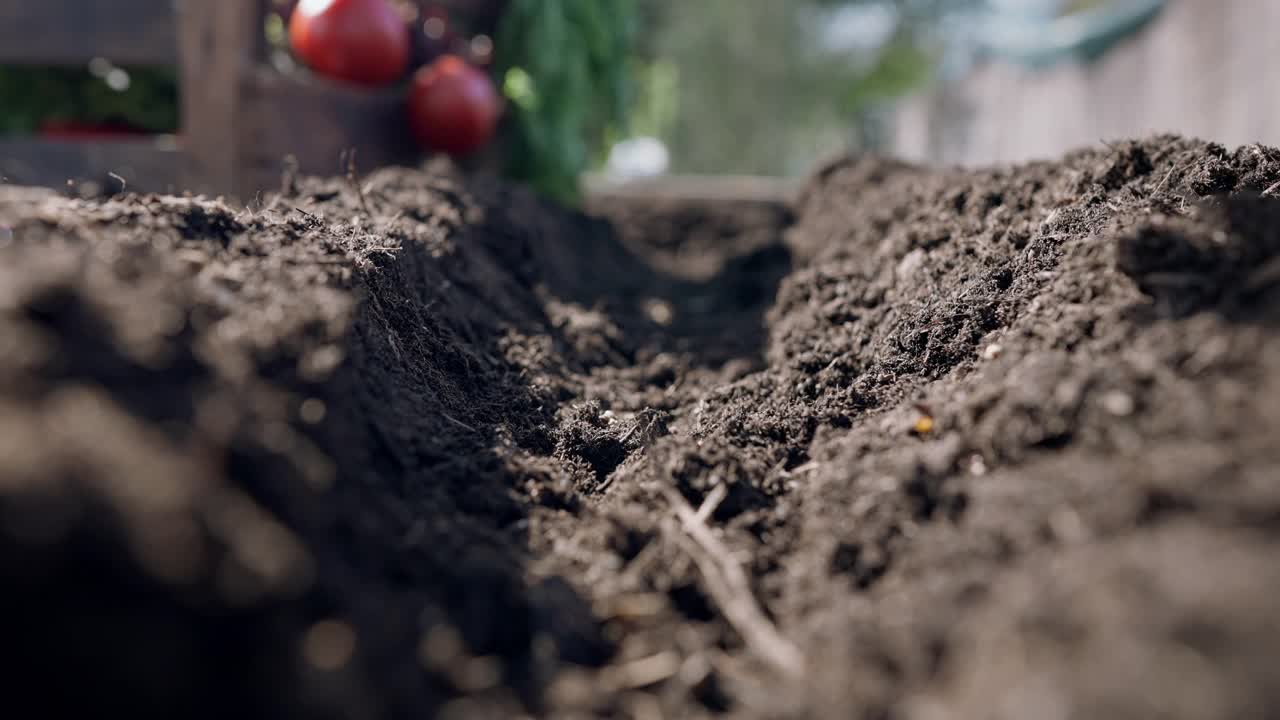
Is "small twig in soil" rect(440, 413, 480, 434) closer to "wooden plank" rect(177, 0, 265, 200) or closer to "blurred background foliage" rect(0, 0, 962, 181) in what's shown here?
"wooden plank" rect(177, 0, 265, 200)

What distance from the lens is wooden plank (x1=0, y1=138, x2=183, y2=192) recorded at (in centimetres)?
516

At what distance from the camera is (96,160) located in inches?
206

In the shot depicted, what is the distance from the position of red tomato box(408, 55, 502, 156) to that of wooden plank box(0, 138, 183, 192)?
→ 1.59 m

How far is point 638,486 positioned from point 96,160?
4.72 m

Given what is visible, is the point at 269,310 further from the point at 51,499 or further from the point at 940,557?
the point at 940,557

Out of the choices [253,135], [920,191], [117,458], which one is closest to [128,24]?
[253,135]

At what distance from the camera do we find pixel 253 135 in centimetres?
536

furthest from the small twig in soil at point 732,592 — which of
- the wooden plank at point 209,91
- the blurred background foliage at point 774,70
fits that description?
the blurred background foliage at point 774,70

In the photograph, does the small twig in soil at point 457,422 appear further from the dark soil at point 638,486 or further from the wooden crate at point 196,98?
the wooden crate at point 196,98

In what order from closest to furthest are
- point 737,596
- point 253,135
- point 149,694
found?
1. point 149,694
2. point 737,596
3. point 253,135

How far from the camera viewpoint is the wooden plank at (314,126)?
536 centimetres

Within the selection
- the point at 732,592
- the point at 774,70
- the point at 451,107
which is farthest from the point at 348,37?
the point at 774,70

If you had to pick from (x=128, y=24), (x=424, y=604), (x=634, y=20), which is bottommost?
(x=424, y=604)

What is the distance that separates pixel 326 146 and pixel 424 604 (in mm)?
4892
